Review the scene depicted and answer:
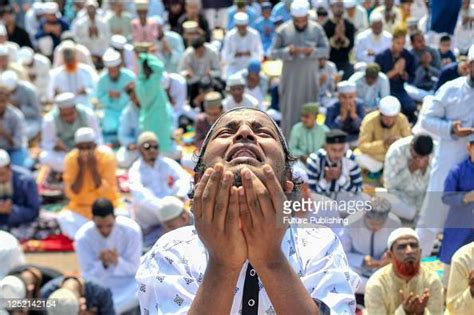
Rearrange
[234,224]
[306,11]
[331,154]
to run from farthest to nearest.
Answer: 1. [306,11]
2. [331,154]
3. [234,224]

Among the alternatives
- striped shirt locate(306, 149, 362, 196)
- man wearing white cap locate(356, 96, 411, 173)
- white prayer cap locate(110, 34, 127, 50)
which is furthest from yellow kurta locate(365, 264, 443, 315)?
white prayer cap locate(110, 34, 127, 50)

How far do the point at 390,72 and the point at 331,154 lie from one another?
7.38 feet

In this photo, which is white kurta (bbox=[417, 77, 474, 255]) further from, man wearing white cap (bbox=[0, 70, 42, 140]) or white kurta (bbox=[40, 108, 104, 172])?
man wearing white cap (bbox=[0, 70, 42, 140])

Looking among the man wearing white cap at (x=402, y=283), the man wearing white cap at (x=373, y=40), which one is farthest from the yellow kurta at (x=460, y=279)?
the man wearing white cap at (x=373, y=40)

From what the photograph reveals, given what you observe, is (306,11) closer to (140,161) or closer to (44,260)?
(140,161)

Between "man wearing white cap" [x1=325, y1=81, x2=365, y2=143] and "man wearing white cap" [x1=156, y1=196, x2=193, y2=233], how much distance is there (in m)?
2.08

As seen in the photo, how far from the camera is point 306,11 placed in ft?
24.6

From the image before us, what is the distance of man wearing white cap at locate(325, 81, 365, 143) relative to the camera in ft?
23.1

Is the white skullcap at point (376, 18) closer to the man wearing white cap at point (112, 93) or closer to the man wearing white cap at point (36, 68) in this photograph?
the man wearing white cap at point (112, 93)

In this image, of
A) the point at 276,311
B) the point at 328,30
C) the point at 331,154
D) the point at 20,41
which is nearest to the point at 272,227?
the point at 276,311

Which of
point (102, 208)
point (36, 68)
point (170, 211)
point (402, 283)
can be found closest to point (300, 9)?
point (170, 211)

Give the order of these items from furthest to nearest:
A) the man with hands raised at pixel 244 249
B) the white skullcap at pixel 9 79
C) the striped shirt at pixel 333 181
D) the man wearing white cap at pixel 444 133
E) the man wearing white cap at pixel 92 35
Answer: the man wearing white cap at pixel 92 35 → the white skullcap at pixel 9 79 → the striped shirt at pixel 333 181 → the man wearing white cap at pixel 444 133 → the man with hands raised at pixel 244 249

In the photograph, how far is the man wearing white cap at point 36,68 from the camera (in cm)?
933

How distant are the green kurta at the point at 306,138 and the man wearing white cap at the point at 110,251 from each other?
1912mm
